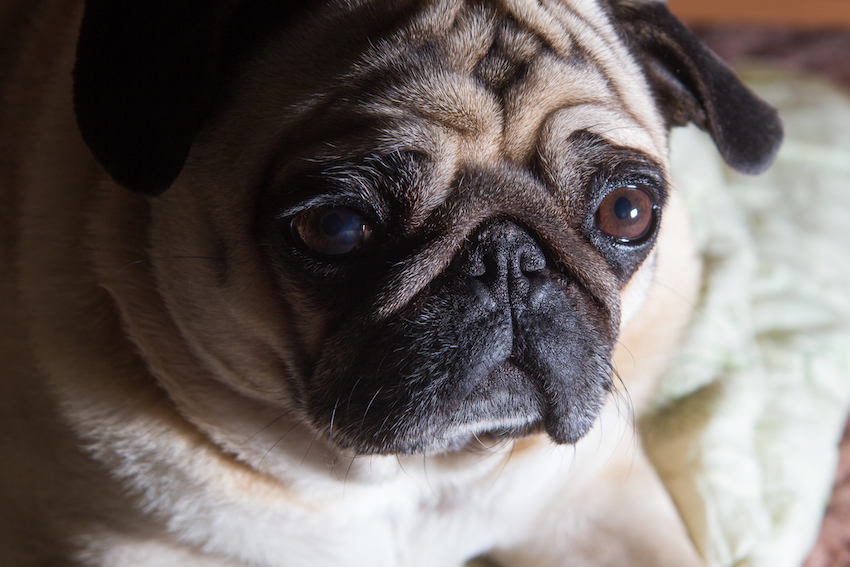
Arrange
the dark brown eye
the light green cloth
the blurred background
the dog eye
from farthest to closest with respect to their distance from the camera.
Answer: the blurred background → the light green cloth → the dark brown eye → the dog eye

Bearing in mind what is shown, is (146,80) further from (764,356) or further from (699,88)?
(764,356)

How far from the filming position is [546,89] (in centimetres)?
151

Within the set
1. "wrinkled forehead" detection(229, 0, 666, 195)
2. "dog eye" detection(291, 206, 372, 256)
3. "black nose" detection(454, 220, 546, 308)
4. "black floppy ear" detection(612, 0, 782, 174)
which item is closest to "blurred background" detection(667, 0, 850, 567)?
"black floppy ear" detection(612, 0, 782, 174)

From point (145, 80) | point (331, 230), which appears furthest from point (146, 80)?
point (331, 230)

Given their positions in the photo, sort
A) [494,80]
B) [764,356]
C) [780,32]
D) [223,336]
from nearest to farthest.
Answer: [494,80] < [223,336] < [764,356] < [780,32]

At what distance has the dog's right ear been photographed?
139 cm

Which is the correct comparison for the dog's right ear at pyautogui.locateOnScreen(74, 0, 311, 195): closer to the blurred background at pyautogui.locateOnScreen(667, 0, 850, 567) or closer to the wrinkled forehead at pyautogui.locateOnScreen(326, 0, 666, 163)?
the wrinkled forehead at pyautogui.locateOnScreen(326, 0, 666, 163)

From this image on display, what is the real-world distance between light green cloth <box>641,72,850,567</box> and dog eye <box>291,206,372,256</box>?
133cm

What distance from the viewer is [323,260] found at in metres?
1.42

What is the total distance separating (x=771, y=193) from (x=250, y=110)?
2.47 meters

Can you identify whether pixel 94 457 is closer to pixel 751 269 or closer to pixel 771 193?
pixel 751 269

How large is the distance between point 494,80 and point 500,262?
14.6 inches

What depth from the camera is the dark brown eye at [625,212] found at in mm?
1507

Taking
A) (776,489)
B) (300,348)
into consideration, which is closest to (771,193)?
(776,489)
